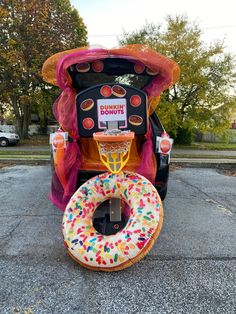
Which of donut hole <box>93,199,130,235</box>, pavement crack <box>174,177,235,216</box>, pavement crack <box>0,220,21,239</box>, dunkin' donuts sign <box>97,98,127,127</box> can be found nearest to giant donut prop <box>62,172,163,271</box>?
donut hole <box>93,199,130,235</box>

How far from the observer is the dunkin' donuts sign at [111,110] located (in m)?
2.86

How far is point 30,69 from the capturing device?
15.9m

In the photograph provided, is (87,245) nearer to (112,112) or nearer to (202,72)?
(112,112)

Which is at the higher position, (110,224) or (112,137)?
(112,137)

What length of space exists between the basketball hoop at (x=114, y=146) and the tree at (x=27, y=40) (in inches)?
587

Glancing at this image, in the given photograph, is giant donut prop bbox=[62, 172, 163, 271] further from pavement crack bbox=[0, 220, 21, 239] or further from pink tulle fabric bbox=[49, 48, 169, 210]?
pavement crack bbox=[0, 220, 21, 239]

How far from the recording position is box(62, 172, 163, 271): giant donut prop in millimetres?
2334

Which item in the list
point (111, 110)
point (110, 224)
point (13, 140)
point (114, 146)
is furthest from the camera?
point (13, 140)

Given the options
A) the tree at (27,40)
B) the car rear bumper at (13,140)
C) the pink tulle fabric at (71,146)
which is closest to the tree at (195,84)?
the tree at (27,40)

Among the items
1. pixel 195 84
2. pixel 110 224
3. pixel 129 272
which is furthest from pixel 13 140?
pixel 129 272

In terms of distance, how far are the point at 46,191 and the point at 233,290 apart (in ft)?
12.6

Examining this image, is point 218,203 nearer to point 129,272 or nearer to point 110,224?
point 110,224

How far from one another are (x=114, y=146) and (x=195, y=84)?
15281mm

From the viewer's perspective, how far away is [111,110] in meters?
2.86
